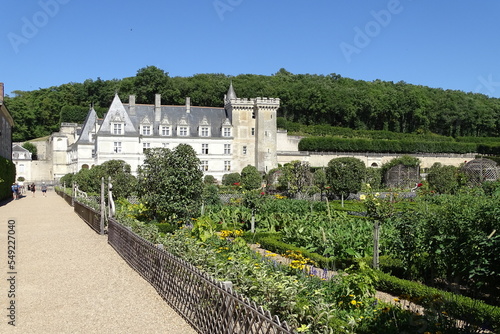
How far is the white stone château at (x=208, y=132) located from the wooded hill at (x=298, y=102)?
16.1 m

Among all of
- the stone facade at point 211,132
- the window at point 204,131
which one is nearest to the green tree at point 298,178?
the stone facade at point 211,132

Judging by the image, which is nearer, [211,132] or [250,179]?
[250,179]

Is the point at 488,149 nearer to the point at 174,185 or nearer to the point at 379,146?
the point at 379,146

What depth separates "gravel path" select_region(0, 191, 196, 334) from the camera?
19.4ft

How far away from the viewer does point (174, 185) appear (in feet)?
46.5

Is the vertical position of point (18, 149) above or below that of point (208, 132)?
below

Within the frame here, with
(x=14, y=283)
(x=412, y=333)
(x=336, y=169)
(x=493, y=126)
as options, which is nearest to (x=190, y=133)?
(x=336, y=169)

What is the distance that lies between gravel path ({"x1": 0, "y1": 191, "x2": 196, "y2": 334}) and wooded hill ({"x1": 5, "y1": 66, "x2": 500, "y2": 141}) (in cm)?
5366

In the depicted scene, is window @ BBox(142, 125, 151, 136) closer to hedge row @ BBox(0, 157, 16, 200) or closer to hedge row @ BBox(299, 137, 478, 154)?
hedge row @ BBox(0, 157, 16, 200)

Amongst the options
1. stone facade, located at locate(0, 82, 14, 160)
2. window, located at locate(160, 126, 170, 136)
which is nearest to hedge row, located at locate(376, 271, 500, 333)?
stone facade, located at locate(0, 82, 14, 160)

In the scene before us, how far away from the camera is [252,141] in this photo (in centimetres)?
4869

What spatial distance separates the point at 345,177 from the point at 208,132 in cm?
2432

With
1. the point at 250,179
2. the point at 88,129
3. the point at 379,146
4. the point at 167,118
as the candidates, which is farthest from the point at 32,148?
the point at 379,146

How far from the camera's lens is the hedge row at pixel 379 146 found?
184 feet
